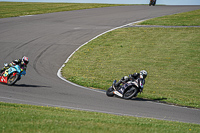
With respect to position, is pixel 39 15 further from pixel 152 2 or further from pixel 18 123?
pixel 18 123

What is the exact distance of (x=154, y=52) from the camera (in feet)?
86.4

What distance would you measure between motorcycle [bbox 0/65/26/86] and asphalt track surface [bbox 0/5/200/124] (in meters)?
0.33

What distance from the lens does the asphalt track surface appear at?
12.8 metres

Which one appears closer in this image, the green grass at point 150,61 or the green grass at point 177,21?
the green grass at point 150,61

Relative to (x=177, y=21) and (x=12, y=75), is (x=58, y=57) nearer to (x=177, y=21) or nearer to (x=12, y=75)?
(x=12, y=75)

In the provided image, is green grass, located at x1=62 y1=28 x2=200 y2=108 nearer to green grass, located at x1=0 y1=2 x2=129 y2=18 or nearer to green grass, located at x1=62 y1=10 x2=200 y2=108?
green grass, located at x1=62 y1=10 x2=200 y2=108

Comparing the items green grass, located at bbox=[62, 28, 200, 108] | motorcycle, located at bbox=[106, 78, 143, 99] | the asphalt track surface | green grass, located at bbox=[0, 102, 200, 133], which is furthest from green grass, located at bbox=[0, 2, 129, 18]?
green grass, located at bbox=[0, 102, 200, 133]

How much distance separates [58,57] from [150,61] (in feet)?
24.0

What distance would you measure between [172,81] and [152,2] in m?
39.8

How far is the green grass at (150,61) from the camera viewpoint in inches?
683

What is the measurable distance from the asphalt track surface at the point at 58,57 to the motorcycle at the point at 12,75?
33cm

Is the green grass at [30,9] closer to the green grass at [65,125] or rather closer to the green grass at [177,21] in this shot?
→ the green grass at [177,21]

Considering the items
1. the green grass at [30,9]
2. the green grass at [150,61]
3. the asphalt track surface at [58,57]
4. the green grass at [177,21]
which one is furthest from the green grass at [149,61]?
the green grass at [30,9]

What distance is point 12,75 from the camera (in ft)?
51.2
